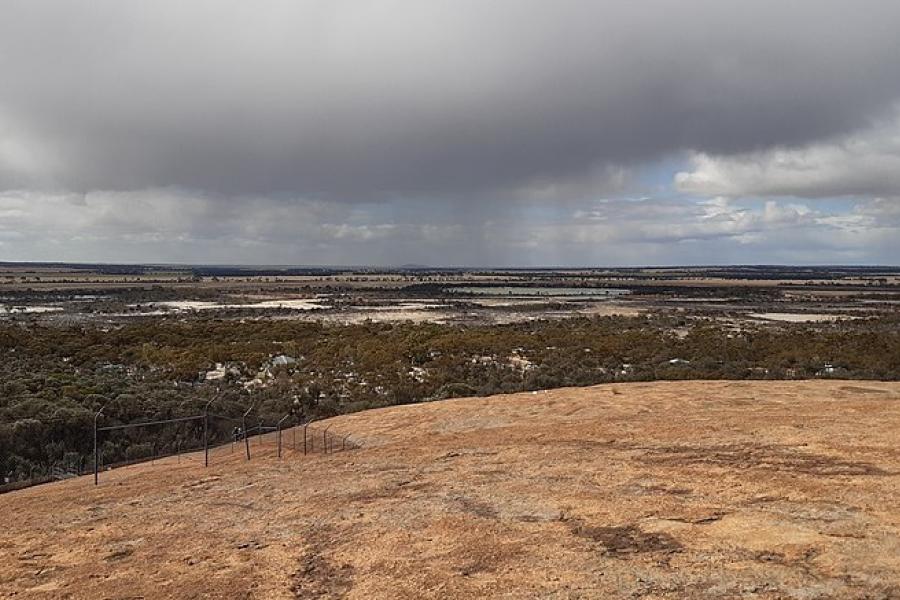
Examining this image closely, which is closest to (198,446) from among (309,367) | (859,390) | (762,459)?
(309,367)

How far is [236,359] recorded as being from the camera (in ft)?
120

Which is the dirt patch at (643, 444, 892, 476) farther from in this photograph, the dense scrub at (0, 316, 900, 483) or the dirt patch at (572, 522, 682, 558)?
the dense scrub at (0, 316, 900, 483)

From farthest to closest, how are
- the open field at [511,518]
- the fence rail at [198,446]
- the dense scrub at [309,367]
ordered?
1. the dense scrub at [309,367]
2. the fence rail at [198,446]
3. the open field at [511,518]

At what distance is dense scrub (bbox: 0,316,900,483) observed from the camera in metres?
20.1

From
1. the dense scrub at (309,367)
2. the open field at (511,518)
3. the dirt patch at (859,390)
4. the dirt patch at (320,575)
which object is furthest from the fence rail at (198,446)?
the dirt patch at (859,390)

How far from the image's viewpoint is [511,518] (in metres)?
10.0

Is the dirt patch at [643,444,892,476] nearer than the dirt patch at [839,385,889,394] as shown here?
Yes

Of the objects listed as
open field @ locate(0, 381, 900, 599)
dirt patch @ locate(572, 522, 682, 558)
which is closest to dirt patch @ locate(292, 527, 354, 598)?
open field @ locate(0, 381, 900, 599)

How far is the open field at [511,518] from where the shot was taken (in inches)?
303

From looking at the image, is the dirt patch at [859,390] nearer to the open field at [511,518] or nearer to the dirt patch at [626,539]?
the open field at [511,518]

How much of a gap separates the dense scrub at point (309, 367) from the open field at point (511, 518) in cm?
529

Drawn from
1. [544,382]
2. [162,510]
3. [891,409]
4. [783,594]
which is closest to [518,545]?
[783,594]

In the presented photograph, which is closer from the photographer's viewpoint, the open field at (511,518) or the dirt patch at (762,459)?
the open field at (511,518)

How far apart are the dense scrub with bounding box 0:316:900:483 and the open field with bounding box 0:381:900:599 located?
5.29 m
